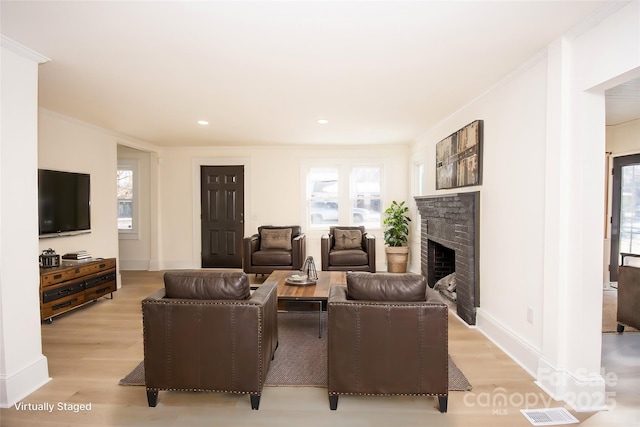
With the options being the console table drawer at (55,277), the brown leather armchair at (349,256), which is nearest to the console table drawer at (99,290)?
the console table drawer at (55,277)

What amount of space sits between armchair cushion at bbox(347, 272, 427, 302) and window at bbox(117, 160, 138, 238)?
601 centimetres

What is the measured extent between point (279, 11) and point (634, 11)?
6.18ft

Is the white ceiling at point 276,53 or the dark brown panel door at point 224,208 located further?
the dark brown panel door at point 224,208

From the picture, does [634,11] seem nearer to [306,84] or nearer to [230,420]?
[306,84]

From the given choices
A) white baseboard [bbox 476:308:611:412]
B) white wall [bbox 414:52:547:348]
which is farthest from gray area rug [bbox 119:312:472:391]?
white wall [bbox 414:52:547:348]

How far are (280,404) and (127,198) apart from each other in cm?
597

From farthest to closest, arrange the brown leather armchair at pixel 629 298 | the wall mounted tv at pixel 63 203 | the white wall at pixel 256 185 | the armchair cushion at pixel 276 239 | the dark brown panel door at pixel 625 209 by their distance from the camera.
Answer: the white wall at pixel 256 185 → the armchair cushion at pixel 276 239 → the dark brown panel door at pixel 625 209 → the wall mounted tv at pixel 63 203 → the brown leather armchair at pixel 629 298

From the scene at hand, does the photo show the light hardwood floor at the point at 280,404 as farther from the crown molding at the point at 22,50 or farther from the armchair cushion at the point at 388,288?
the crown molding at the point at 22,50

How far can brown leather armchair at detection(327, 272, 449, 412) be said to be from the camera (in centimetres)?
204

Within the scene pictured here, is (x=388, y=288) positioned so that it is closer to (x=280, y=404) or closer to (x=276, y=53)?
(x=280, y=404)

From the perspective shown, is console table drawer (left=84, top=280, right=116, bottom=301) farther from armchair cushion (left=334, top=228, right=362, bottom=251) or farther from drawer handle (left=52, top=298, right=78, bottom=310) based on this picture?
armchair cushion (left=334, top=228, right=362, bottom=251)

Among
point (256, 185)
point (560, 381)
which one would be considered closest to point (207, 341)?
point (560, 381)

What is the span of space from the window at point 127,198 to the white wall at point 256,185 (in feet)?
1.64

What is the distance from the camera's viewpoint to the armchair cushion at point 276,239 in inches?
238
